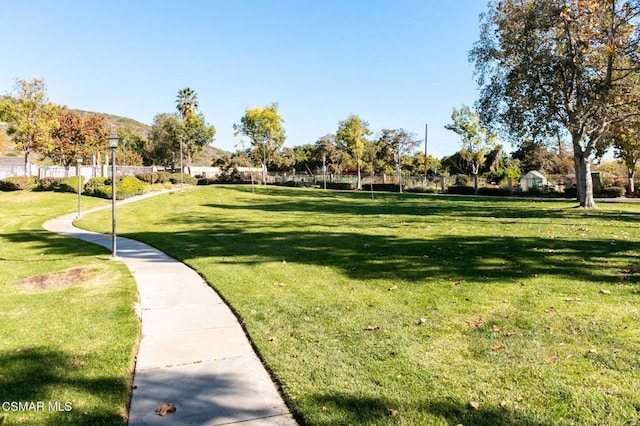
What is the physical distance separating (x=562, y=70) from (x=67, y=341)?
20.3 meters

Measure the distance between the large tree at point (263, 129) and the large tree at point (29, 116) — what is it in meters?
28.9

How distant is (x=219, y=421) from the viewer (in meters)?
3.00

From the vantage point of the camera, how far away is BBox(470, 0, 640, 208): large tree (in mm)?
16625

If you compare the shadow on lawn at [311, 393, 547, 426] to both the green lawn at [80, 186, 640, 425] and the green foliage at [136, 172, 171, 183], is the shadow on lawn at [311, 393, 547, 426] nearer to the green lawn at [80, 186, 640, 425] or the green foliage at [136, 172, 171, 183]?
the green lawn at [80, 186, 640, 425]

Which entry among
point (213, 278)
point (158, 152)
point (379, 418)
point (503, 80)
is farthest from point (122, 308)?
point (158, 152)

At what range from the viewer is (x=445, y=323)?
15.6ft

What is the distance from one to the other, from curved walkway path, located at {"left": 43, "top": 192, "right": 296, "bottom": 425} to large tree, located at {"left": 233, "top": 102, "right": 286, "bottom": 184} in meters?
59.7

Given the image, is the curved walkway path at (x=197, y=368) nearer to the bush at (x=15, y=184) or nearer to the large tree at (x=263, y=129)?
the bush at (x=15, y=184)

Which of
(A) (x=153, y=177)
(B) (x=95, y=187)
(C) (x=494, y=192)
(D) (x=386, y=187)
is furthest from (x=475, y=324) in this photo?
(D) (x=386, y=187)

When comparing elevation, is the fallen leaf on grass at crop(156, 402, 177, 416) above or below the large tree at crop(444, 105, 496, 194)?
below

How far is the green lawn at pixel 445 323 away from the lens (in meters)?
3.11

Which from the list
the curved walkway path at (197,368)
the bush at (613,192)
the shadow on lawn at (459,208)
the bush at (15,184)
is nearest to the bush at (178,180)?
the bush at (15,184)

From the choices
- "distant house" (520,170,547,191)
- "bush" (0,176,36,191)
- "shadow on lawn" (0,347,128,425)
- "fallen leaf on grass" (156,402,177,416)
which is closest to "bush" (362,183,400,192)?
"distant house" (520,170,547,191)

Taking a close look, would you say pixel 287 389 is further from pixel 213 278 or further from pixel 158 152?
pixel 158 152
